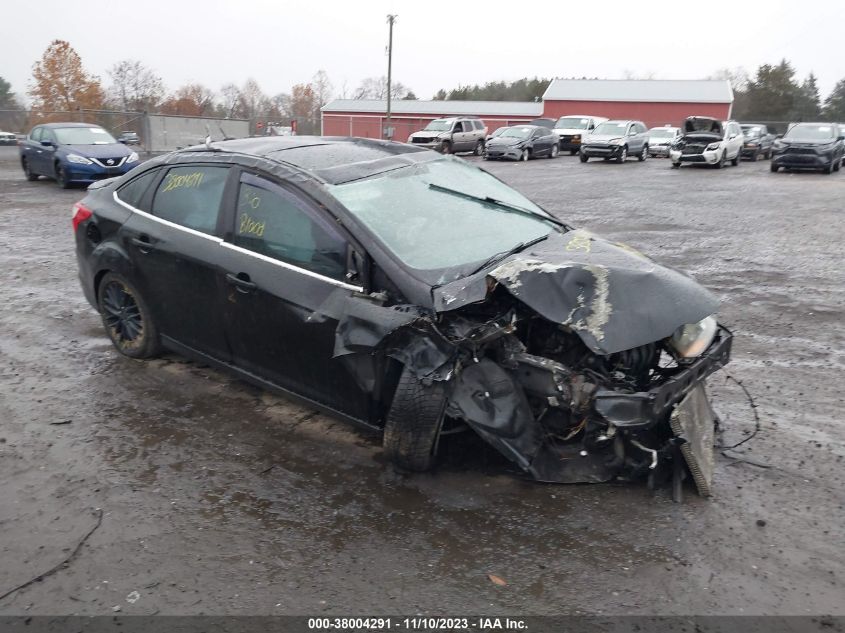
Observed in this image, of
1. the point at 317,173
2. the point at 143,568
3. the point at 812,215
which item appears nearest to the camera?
the point at 143,568

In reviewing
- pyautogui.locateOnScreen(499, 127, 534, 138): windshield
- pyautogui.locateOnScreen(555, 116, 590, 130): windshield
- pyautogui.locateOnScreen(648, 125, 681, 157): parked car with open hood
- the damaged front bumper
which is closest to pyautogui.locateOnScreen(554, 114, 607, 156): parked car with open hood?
pyautogui.locateOnScreen(555, 116, 590, 130): windshield

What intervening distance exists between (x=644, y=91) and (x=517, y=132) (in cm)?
3506

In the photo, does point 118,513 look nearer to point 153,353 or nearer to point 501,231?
point 153,353

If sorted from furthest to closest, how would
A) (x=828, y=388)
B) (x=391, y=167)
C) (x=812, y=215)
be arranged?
(x=812, y=215) → (x=828, y=388) → (x=391, y=167)

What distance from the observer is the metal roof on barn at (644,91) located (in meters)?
58.8

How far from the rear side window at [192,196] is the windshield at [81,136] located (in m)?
14.3

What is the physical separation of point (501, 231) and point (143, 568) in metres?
2.77

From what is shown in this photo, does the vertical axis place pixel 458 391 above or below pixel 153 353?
above

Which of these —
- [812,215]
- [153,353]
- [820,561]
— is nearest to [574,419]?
[820,561]

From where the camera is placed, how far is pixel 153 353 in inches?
212

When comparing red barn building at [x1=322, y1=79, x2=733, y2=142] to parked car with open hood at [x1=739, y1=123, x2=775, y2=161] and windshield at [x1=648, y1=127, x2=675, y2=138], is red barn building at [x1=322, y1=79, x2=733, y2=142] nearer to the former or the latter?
windshield at [x1=648, y1=127, x2=675, y2=138]

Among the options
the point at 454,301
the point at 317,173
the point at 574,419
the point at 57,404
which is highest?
the point at 317,173

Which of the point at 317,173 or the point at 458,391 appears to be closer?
the point at 458,391

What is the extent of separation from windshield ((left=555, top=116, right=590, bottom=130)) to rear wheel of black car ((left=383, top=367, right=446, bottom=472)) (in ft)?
108
